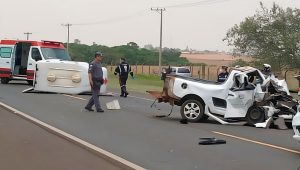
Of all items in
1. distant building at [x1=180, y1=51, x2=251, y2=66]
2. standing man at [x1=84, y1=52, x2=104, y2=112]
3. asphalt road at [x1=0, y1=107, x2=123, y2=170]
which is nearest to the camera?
asphalt road at [x1=0, y1=107, x2=123, y2=170]

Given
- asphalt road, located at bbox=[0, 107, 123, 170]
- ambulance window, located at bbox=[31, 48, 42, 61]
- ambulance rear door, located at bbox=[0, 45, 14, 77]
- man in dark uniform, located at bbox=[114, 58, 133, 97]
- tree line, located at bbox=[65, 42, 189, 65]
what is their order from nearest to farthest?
1. asphalt road, located at bbox=[0, 107, 123, 170]
2. man in dark uniform, located at bbox=[114, 58, 133, 97]
3. ambulance window, located at bbox=[31, 48, 42, 61]
4. ambulance rear door, located at bbox=[0, 45, 14, 77]
5. tree line, located at bbox=[65, 42, 189, 65]

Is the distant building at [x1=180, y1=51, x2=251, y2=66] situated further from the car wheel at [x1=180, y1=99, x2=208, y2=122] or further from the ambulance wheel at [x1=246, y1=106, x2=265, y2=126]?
the ambulance wheel at [x1=246, y1=106, x2=265, y2=126]

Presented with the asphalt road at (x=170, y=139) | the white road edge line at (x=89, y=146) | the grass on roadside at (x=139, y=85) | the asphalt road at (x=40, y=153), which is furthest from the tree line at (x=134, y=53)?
the asphalt road at (x=40, y=153)

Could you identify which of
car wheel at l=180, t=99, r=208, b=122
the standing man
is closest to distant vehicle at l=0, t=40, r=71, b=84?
the standing man

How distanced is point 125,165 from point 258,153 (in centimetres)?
270

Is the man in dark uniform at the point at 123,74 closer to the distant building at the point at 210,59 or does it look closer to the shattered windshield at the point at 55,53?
the shattered windshield at the point at 55,53

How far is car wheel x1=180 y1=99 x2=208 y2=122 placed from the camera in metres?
14.4

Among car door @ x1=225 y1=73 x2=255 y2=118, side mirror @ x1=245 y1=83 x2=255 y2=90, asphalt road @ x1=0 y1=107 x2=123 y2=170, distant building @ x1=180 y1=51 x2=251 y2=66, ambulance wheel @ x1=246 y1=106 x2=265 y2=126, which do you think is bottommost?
asphalt road @ x1=0 y1=107 x2=123 y2=170

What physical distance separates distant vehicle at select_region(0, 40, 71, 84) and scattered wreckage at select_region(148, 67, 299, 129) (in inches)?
583

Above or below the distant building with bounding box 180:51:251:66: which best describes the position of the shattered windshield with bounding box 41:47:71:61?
below

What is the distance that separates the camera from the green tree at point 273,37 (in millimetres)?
49938

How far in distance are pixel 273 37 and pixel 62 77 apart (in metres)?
33.0

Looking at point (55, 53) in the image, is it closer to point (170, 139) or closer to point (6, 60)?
point (6, 60)

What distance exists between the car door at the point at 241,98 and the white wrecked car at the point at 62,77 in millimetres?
9562
